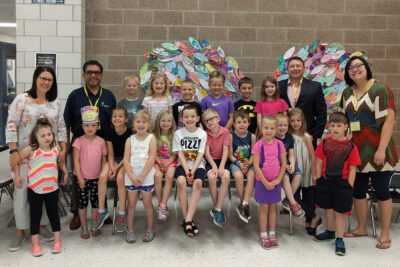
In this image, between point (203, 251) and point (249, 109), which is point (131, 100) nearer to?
point (249, 109)

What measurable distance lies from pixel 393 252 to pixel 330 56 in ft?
8.51

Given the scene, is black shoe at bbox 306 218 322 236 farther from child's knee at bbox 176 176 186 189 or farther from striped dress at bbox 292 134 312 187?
child's knee at bbox 176 176 186 189

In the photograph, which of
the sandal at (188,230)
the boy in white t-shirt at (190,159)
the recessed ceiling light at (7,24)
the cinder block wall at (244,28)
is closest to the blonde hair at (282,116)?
the boy in white t-shirt at (190,159)

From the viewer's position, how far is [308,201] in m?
3.07

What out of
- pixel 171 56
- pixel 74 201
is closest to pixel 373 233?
pixel 74 201

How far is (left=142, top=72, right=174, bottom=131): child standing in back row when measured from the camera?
3242 mm

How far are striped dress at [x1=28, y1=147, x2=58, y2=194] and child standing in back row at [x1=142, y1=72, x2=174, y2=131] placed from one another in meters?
0.98

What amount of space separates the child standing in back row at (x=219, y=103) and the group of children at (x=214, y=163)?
196mm

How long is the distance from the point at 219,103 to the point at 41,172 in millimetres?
1666

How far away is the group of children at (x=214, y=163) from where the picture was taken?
2.70 metres

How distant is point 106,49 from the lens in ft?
14.5

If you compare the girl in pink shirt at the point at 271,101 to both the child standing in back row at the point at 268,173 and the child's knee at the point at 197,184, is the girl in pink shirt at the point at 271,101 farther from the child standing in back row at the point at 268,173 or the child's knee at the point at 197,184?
the child's knee at the point at 197,184

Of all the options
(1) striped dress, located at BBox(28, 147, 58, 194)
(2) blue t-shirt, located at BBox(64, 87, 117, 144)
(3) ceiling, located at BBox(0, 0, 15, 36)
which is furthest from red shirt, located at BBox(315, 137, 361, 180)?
(3) ceiling, located at BBox(0, 0, 15, 36)

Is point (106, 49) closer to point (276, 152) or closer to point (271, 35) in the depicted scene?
point (271, 35)
